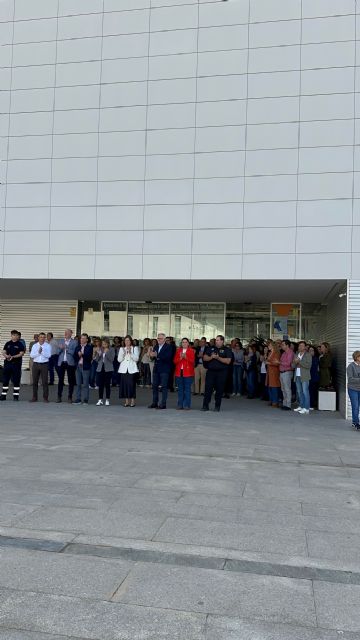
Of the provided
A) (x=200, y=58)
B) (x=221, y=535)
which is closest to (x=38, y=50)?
(x=200, y=58)

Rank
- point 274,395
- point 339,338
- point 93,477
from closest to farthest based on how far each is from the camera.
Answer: point 93,477
point 339,338
point 274,395

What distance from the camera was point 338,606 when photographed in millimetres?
3547

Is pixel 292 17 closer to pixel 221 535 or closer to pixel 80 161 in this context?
pixel 80 161

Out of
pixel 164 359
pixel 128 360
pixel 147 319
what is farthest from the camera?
pixel 147 319

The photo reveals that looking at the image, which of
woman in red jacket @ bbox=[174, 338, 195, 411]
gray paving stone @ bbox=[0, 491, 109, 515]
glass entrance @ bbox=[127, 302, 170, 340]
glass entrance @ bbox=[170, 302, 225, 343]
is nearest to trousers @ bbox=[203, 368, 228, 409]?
woman in red jacket @ bbox=[174, 338, 195, 411]

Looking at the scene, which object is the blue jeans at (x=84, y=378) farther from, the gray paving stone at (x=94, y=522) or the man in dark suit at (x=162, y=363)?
the gray paving stone at (x=94, y=522)

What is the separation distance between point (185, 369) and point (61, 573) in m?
9.30

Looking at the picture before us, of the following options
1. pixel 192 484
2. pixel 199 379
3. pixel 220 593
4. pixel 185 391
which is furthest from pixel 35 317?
pixel 220 593

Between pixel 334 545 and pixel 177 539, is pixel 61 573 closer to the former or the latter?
pixel 177 539

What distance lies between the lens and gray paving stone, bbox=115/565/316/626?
11.2ft

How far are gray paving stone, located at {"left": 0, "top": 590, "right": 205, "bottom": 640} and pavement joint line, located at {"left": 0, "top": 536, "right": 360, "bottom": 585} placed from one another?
0.76 meters

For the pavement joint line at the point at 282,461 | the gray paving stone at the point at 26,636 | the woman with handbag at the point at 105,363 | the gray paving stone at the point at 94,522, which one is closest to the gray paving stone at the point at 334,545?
the gray paving stone at the point at 94,522

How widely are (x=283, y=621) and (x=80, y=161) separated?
13117 mm

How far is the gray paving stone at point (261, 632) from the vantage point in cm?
312
